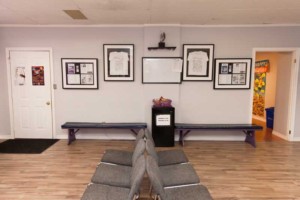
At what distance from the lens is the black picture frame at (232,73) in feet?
15.7

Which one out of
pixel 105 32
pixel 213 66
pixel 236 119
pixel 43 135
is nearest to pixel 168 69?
pixel 213 66

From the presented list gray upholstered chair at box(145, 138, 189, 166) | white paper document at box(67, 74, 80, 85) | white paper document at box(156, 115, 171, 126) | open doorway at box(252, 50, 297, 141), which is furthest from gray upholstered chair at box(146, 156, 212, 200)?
open doorway at box(252, 50, 297, 141)

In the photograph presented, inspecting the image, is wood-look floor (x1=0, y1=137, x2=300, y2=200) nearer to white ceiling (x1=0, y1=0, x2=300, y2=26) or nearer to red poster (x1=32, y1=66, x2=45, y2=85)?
red poster (x1=32, y1=66, x2=45, y2=85)

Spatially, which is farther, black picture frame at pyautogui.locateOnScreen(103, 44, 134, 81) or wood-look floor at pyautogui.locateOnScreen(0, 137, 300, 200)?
black picture frame at pyautogui.locateOnScreen(103, 44, 134, 81)

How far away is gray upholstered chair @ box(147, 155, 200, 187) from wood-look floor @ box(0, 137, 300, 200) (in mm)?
488

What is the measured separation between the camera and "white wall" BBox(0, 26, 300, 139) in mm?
4766

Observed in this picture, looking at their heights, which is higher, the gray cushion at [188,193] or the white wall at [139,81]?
the white wall at [139,81]

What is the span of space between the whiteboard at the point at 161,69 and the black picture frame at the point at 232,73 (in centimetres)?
86

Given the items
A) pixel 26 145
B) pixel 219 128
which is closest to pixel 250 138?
pixel 219 128

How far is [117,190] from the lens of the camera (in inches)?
83.2

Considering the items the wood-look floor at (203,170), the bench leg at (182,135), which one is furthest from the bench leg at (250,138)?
the bench leg at (182,135)

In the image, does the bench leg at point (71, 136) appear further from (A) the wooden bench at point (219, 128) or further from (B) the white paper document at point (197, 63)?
(B) the white paper document at point (197, 63)

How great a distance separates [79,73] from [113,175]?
3.04 m

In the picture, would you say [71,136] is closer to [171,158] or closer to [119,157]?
[119,157]
